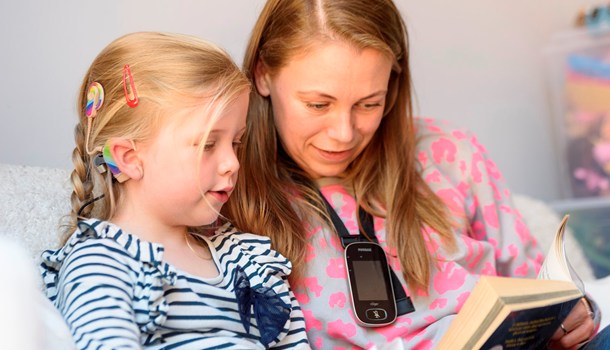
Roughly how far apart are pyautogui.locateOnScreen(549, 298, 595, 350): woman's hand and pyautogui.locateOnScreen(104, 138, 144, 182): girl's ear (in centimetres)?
68

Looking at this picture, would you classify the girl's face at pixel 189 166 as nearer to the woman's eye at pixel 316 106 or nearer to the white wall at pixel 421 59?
the woman's eye at pixel 316 106

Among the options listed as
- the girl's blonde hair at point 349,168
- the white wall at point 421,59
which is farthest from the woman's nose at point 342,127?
the white wall at point 421,59

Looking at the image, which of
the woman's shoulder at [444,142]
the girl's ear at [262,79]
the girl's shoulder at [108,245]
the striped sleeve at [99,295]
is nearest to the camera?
the striped sleeve at [99,295]

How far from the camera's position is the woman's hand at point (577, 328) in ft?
4.46

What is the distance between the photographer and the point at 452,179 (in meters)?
1.63

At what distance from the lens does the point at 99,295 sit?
1048 millimetres

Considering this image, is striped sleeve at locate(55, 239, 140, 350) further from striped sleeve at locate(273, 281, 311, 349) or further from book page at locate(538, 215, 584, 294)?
book page at locate(538, 215, 584, 294)

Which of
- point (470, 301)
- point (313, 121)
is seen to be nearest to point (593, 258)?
point (313, 121)

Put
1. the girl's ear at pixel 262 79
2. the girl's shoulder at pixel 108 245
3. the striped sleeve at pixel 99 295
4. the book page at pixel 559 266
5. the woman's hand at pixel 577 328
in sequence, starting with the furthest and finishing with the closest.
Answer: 1. the girl's ear at pixel 262 79
2. the woman's hand at pixel 577 328
3. the book page at pixel 559 266
4. the girl's shoulder at pixel 108 245
5. the striped sleeve at pixel 99 295

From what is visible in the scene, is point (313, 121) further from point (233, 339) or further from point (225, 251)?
point (233, 339)

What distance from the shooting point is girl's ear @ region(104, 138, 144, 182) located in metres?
1.20

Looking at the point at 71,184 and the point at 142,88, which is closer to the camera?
the point at 142,88

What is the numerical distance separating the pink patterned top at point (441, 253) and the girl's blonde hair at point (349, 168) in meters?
0.03

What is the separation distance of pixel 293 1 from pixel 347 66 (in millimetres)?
168
